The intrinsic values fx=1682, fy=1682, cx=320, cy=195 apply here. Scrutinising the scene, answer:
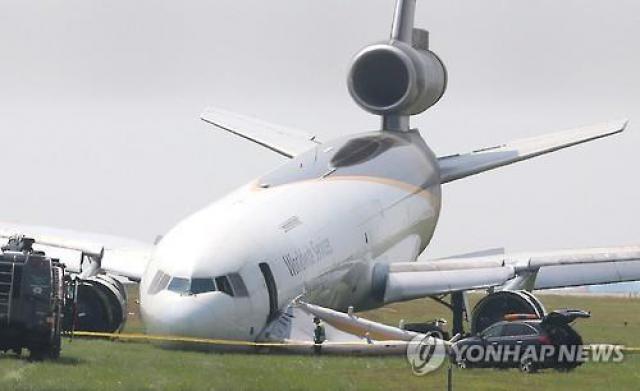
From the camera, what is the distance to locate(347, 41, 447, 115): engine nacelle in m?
74.6

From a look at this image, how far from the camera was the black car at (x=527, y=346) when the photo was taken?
40.4 metres

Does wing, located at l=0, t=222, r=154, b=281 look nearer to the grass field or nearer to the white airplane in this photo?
the white airplane

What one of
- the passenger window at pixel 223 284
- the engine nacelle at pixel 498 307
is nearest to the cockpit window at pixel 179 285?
the passenger window at pixel 223 284

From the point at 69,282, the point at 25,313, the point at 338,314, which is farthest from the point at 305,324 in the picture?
the point at 25,313

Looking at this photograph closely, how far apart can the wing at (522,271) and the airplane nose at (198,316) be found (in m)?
13.5

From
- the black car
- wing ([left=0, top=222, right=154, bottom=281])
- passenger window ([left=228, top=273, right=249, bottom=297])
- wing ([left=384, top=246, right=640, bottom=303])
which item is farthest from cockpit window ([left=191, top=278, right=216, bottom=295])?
wing ([left=384, top=246, right=640, bottom=303])

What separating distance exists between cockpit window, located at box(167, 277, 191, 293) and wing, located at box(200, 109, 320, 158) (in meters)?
25.2

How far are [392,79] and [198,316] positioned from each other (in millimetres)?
31646

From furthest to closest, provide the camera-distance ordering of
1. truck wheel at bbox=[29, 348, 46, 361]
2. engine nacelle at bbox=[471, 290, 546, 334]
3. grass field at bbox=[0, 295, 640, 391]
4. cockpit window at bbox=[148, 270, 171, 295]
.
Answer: engine nacelle at bbox=[471, 290, 546, 334] < cockpit window at bbox=[148, 270, 171, 295] < truck wheel at bbox=[29, 348, 46, 361] < grass field at bbox=[0, 295, 640, 391]

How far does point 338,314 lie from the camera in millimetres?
49438

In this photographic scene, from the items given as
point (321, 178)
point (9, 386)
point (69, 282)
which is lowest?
point (9, 386)

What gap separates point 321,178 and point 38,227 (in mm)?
10859

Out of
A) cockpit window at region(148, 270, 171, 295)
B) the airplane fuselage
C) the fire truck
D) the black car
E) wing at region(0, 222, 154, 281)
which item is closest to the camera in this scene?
the fire truck

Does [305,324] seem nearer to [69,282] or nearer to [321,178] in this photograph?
[69,282]
